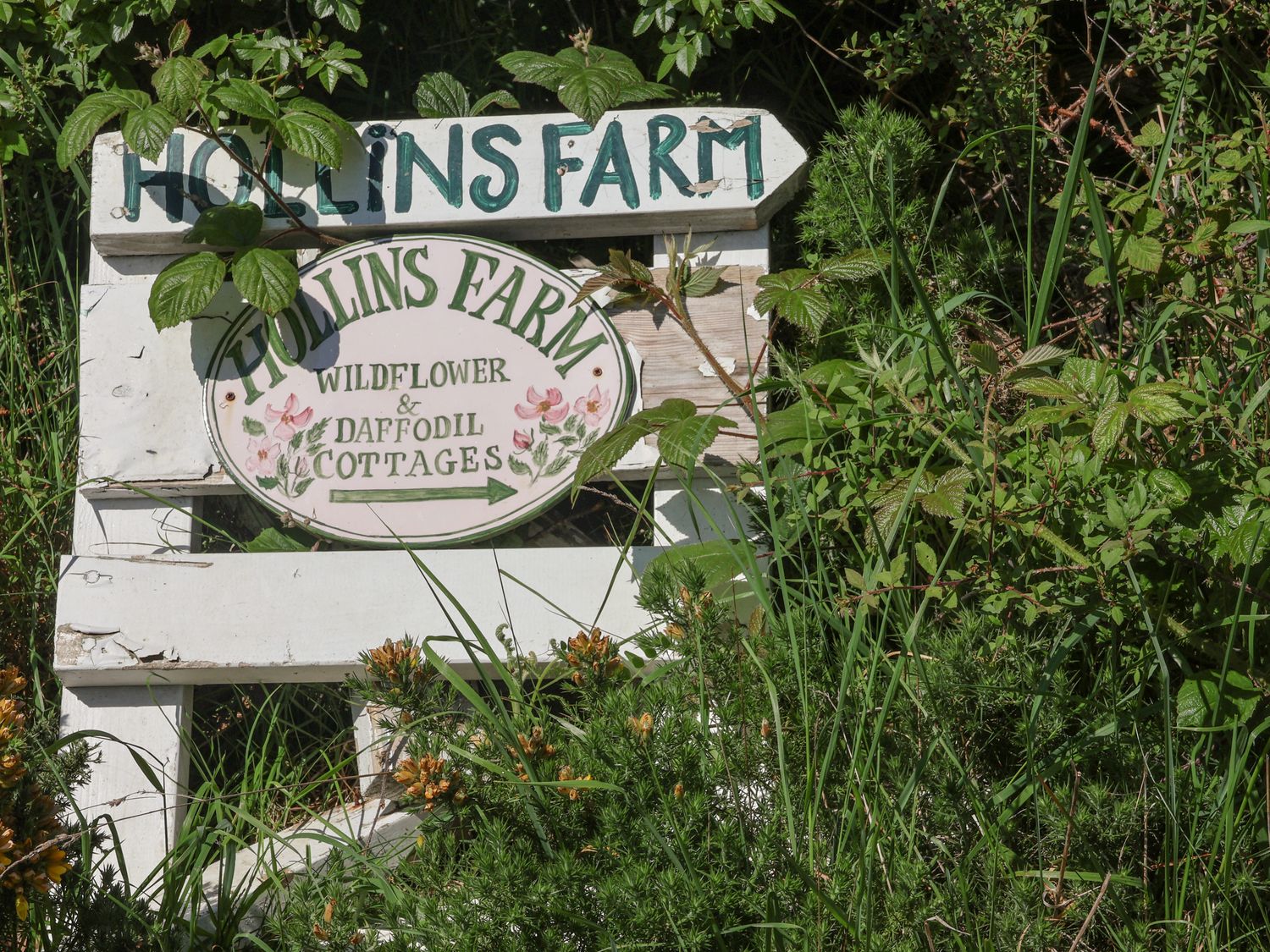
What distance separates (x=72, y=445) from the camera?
2621mm

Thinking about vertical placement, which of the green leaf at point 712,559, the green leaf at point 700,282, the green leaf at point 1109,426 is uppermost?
the green leaf at point 700,282

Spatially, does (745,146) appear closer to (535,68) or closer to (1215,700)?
(535,68)

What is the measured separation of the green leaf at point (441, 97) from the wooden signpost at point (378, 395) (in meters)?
0.12

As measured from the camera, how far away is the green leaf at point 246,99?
85.3 inches

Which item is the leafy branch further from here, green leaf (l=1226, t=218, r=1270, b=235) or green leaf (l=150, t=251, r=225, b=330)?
green leaf (l=1226, t=218, r=1270, b=235)

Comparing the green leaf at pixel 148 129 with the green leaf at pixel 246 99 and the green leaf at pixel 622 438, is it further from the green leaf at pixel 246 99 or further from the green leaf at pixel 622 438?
the green leaf at pixel 622 438

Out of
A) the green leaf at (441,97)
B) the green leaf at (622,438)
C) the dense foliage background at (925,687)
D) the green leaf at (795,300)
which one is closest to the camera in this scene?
the dense foliage background at (925,687)

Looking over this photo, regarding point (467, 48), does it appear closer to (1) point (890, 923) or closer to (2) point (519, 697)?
(2) point (519, 697)

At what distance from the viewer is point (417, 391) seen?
2.20 meters

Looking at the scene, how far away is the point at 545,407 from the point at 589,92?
0.57 metres

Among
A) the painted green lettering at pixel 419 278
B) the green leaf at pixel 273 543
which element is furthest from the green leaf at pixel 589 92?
the green leaf at pixel 273 543

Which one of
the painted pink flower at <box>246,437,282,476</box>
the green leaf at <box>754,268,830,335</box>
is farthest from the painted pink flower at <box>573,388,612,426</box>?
the painted pink flower at <box>246,437,282,476</box>

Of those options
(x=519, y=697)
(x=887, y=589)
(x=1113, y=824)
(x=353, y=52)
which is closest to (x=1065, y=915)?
(x=1113, y=824)

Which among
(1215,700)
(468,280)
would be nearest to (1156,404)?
(1215,700)
